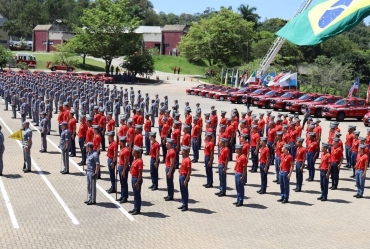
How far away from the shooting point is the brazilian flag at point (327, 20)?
654 inches

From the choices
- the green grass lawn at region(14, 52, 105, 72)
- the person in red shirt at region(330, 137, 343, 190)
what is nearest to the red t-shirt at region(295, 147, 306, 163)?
the person in red shirt at region(330, 137, 343, 190)

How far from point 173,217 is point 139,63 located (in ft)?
160

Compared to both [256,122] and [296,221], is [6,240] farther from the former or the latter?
[256,122]

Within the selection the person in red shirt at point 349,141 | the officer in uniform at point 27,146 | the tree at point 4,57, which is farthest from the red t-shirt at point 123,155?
the tree at point 4,57

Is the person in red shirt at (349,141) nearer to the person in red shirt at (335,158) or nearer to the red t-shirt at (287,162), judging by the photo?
the person in red shirt at (335,158)

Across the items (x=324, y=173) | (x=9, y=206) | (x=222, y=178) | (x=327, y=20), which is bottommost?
(x=9, y=206)

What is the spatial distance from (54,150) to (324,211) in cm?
1004

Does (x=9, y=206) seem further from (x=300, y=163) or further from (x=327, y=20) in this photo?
(x=327, y=20)

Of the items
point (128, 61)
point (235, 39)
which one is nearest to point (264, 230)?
point (128, 61)

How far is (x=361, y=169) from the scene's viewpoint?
15258 millimetres

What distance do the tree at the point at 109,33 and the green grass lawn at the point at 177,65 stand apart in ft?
41.0

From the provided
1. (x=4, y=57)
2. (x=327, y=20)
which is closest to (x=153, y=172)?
(x=327, y=20)

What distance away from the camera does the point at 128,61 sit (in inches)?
2426

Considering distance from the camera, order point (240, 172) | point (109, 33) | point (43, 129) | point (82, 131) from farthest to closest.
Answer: point (109, 33) < point (43, 129) < point (82, 131) < point (240, 172)
